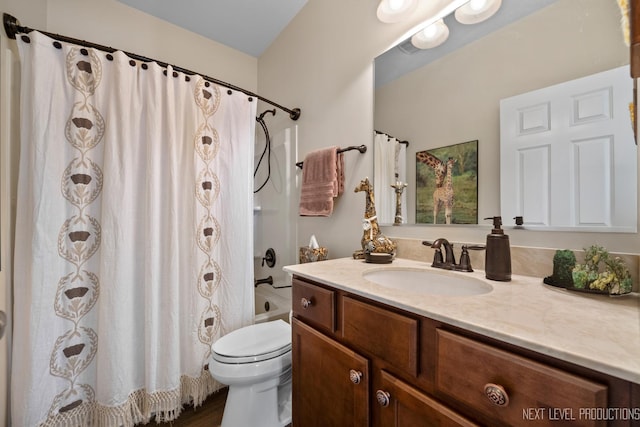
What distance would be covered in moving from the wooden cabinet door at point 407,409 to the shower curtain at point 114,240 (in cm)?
117

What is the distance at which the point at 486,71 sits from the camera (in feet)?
3.18

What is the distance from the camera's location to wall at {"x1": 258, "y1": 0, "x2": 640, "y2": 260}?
123cm

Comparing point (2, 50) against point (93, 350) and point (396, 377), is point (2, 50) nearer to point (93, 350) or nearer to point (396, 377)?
point (93, 350)

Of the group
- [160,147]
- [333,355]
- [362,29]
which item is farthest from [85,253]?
[362,29]

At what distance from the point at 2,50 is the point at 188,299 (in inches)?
55.2

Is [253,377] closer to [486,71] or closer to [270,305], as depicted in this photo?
[270,305]

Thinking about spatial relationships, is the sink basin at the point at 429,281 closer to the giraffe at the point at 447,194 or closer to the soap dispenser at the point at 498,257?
the soap dispenser at the point at 498,257

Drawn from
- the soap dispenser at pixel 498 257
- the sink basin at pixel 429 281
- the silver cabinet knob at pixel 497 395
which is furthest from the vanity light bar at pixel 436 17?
the silver cabinet knob at pixel 497 395

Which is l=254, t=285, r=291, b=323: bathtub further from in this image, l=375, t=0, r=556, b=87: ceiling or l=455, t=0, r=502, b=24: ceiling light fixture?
l=455, t=0, r=502, b=24: ceiling light fixture

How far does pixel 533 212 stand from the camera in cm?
84

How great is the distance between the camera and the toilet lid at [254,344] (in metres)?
1.12

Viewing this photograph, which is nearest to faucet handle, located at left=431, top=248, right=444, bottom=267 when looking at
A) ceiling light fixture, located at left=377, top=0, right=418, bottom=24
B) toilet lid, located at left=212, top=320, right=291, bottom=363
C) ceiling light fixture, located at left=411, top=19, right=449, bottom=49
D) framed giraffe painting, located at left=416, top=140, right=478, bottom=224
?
framed giraffe painting, located at left=416, top=140, right=478, bottom=224

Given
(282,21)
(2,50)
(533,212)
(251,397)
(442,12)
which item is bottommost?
(251,397)

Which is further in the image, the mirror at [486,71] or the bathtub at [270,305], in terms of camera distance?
the bathtub at [270,305]
